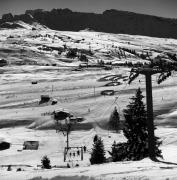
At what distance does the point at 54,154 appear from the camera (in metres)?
54.3

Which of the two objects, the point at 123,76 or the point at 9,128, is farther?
the point at 123,76

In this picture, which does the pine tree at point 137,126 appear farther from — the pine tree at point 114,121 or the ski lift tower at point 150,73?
the pine tree at point 114,121

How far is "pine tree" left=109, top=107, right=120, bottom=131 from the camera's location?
236 feet

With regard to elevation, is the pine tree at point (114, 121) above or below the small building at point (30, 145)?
above

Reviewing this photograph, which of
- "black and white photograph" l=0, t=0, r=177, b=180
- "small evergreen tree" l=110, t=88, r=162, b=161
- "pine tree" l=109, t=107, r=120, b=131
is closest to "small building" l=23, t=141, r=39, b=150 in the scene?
"black and white photograph" l=0, t=0, r=177, b=180

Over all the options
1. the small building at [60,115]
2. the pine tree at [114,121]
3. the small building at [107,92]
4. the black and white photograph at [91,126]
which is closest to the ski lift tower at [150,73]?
the black and white photograph at [91,126]

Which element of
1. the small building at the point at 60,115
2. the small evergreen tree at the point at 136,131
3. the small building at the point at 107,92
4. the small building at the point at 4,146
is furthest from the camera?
the small building at the point at 107,92

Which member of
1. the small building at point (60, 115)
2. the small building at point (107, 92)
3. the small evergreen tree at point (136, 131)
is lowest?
the small evergreen tree at point (136, 131)

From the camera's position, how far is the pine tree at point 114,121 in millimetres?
72062

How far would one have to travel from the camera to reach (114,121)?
7331cm

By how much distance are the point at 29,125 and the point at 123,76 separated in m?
57.4

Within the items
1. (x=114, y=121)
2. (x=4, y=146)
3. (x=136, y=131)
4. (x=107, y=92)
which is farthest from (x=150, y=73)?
(x=107, y=92)

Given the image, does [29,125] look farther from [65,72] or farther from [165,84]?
[65,72]

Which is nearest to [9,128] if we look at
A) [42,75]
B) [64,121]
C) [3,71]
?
[64,121]
